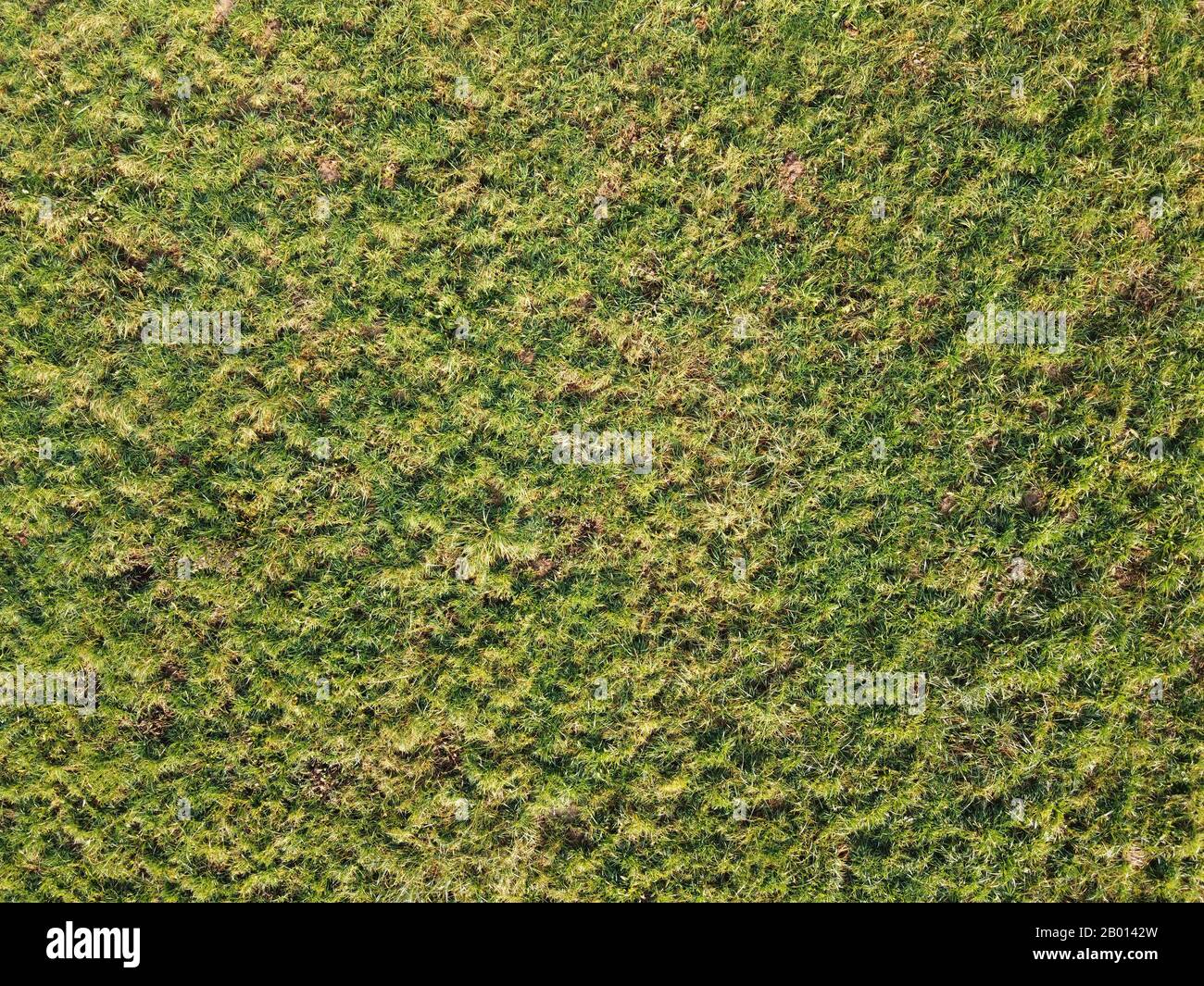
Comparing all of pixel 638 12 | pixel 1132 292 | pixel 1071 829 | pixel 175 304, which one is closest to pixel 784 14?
pixel 638 12

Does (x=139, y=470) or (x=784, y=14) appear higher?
(x=784, y=14)

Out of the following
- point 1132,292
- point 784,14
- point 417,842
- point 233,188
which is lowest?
point 417,842

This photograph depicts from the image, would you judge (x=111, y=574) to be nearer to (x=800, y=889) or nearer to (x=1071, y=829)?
(x=800, y=889)

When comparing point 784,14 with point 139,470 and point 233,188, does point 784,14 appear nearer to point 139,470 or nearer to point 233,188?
point 233,188
